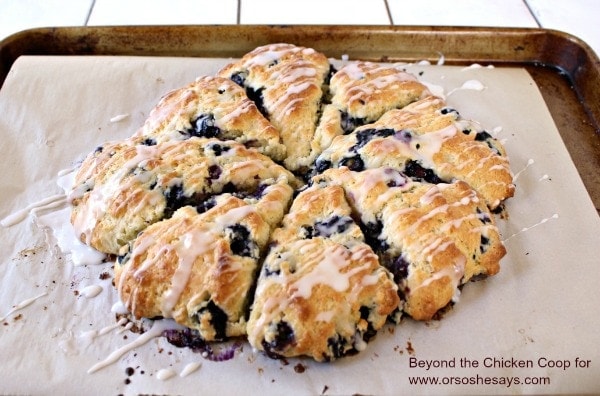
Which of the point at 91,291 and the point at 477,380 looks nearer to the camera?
the point at 477,380

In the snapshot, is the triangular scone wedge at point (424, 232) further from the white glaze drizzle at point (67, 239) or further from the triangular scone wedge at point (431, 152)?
the white glaze drizzle at point (67, 239)

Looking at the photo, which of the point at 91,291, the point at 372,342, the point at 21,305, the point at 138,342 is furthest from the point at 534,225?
the point at 21,305

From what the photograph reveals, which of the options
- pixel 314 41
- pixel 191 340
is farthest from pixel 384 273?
pixel 314 41

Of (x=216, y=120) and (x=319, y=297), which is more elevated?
(x=216, y=120)

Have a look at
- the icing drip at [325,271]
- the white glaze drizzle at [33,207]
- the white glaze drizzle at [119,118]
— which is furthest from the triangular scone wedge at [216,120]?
the icing drip at [325,271]

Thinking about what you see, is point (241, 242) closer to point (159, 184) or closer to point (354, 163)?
point (159, 184)

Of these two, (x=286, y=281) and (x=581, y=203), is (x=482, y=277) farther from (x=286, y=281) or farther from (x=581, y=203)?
(x=286, y=281)

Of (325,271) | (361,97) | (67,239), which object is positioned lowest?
(67,239)
